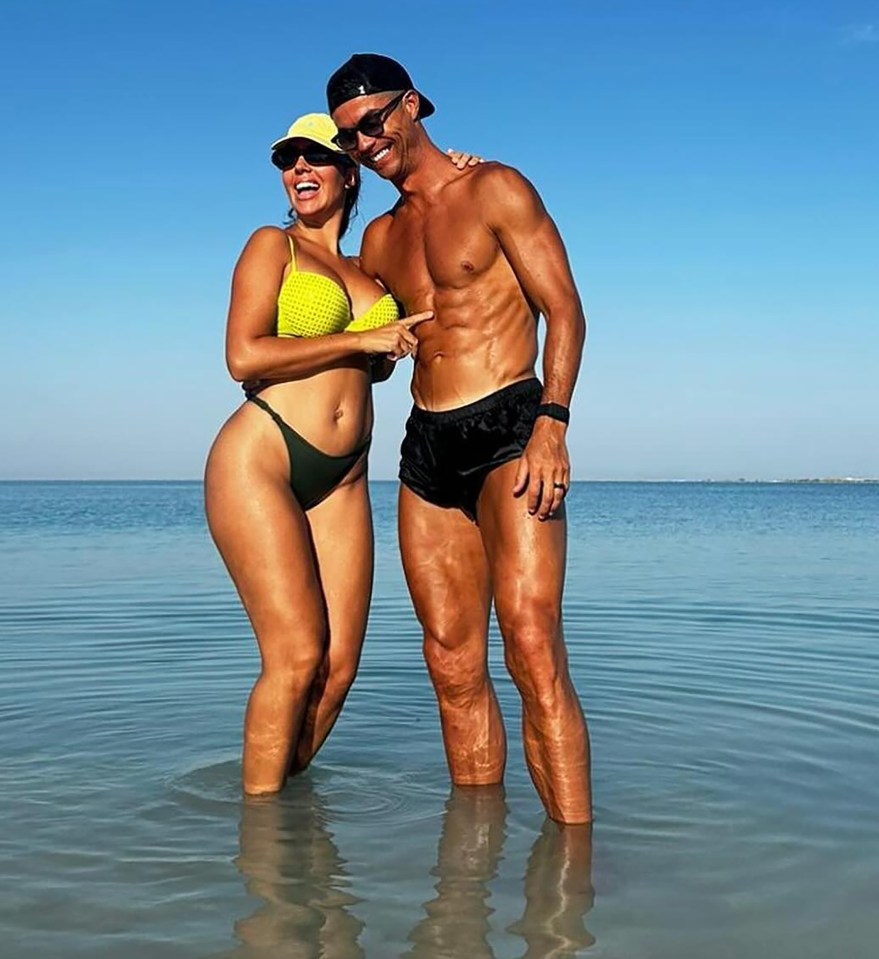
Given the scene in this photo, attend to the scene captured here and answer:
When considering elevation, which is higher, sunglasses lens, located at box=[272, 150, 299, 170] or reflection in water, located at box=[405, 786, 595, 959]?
sunglasses lens, located at box=[272, 150, 299, 170]

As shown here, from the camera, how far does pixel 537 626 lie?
4777mm

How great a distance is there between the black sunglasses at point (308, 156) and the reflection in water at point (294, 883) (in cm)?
278

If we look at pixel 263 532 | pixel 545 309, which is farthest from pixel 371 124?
pixel 263 532

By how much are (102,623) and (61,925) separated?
8.07 meters

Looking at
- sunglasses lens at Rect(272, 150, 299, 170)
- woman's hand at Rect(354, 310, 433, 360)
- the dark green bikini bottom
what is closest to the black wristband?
woman's hand at Rect(354, 310, 433, 360)

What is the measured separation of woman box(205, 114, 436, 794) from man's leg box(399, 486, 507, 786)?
0.37 metres

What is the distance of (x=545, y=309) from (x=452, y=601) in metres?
1.34

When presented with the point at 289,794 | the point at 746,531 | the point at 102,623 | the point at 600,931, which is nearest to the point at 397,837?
the point at 289,794

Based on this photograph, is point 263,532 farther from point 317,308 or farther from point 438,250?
point 438,250

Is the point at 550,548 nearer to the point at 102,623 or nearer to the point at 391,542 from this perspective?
the point at 102,623

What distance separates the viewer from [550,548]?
190 inches

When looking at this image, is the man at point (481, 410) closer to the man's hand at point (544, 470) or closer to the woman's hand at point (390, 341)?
the man's hand at point (544, 470)

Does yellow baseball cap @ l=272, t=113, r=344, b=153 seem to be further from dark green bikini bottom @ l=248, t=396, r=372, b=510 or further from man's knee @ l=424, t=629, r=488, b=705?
man's knee @ l=424, t=629, r=488, b=705

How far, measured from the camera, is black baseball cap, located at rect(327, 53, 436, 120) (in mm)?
4938
